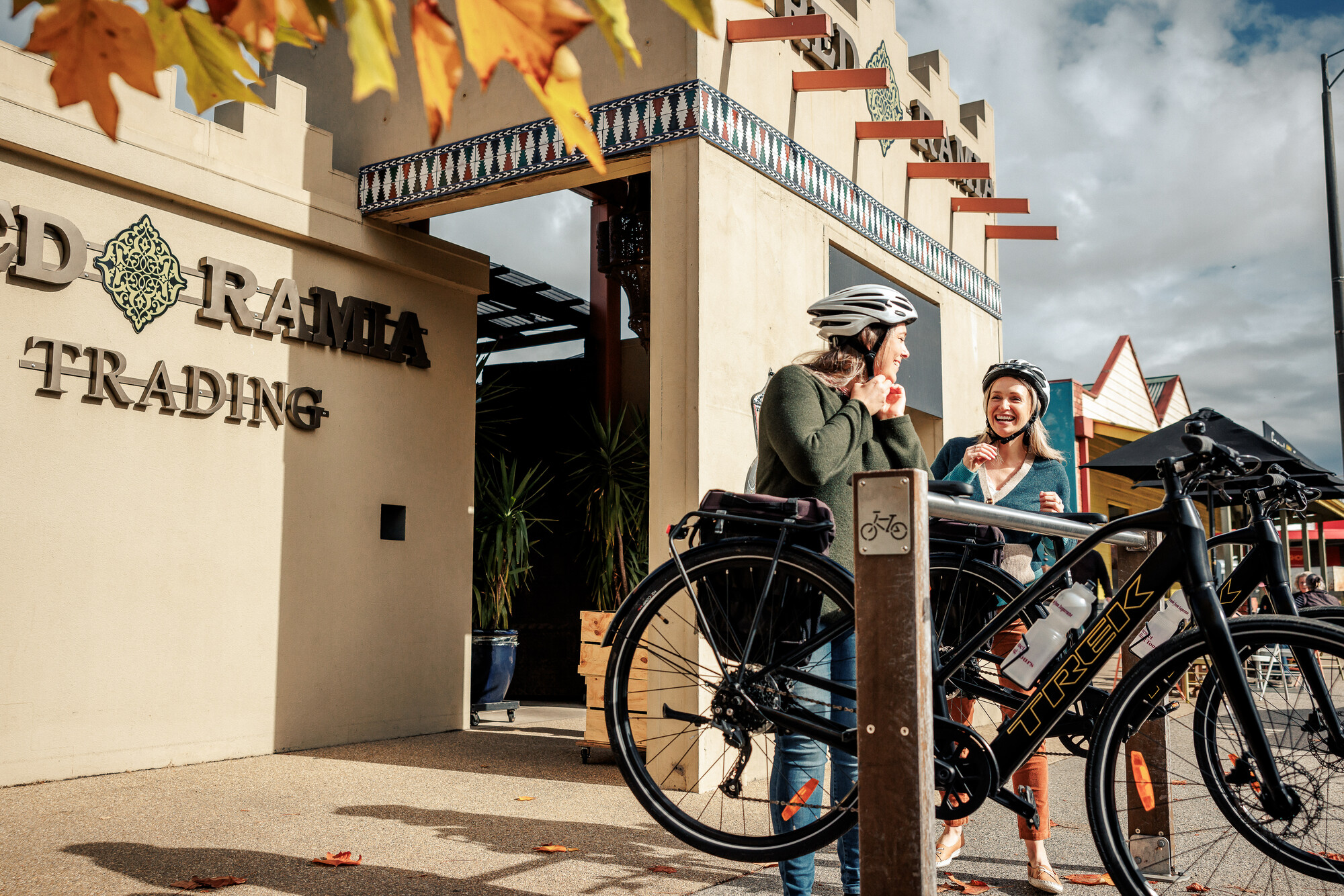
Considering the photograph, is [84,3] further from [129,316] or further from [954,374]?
[954,374]

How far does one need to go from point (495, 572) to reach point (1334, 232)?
854 cm

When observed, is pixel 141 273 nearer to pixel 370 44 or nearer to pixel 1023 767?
pixel 1023 767

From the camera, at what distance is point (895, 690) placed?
1.86 meters

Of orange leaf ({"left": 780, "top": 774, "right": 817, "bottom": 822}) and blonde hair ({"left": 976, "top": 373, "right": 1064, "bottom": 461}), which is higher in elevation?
blonde hair ({"left": 976, "top": 373, "right": 1064, "bottom": 461})

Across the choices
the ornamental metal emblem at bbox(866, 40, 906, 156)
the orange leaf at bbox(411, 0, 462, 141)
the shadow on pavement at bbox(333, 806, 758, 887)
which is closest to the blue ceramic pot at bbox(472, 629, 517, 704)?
the shadow on pavement at bbox(333, 806, 758, 887)

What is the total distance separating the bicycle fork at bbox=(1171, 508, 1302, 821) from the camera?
2064 millimetres

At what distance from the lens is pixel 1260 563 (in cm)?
228

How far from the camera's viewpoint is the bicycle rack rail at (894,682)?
1.83 meters

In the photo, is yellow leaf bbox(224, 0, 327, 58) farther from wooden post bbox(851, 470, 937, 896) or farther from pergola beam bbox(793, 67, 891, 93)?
pergola beam bbox(793, 67, 891, 93)

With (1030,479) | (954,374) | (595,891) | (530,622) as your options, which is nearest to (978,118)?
(954,374)

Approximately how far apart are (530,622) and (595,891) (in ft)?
21.8

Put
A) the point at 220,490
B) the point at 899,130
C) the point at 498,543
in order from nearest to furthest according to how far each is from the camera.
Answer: the point at 220,490
the point at 899,130
the point at 498,543

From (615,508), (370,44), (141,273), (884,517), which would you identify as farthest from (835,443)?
(615,508)

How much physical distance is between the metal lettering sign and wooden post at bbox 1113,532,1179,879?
1.49 meters
